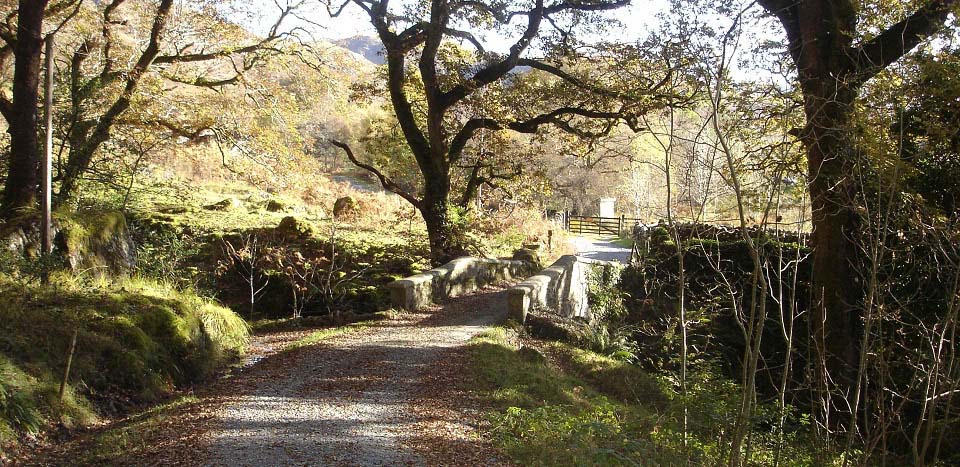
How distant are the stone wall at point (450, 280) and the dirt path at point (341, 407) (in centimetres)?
167

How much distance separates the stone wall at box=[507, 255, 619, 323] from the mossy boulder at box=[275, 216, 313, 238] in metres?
6.39

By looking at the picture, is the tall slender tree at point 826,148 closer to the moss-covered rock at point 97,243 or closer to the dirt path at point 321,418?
the dirt path at point 321,418

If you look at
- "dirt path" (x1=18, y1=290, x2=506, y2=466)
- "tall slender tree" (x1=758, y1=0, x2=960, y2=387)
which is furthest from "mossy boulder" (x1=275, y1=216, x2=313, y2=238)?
"tall slender tree" (x1=758, y1=0, x2=960, y2=387)

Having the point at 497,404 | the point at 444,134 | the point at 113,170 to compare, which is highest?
the point at 444,134

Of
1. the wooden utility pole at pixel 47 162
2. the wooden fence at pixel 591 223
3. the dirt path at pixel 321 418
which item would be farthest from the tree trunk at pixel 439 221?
the wooden fence at pixel 591 223

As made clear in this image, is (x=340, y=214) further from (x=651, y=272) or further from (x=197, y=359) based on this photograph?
(x=197, y=359)

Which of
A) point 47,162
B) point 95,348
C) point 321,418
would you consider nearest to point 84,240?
point 47,162

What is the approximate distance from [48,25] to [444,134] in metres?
8.81

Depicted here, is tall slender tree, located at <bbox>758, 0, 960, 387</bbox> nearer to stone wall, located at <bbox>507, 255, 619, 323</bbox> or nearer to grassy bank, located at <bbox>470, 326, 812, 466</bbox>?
grassy bank, located at <bbox>470, 326, 812, 466</bbox>

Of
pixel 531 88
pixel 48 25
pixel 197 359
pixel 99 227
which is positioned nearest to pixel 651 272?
pixel 531 88

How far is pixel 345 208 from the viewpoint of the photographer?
22328mm

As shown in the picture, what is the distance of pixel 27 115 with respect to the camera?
31.6 ft

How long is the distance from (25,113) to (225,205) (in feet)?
34.5

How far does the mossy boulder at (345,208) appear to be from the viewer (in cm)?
2202
